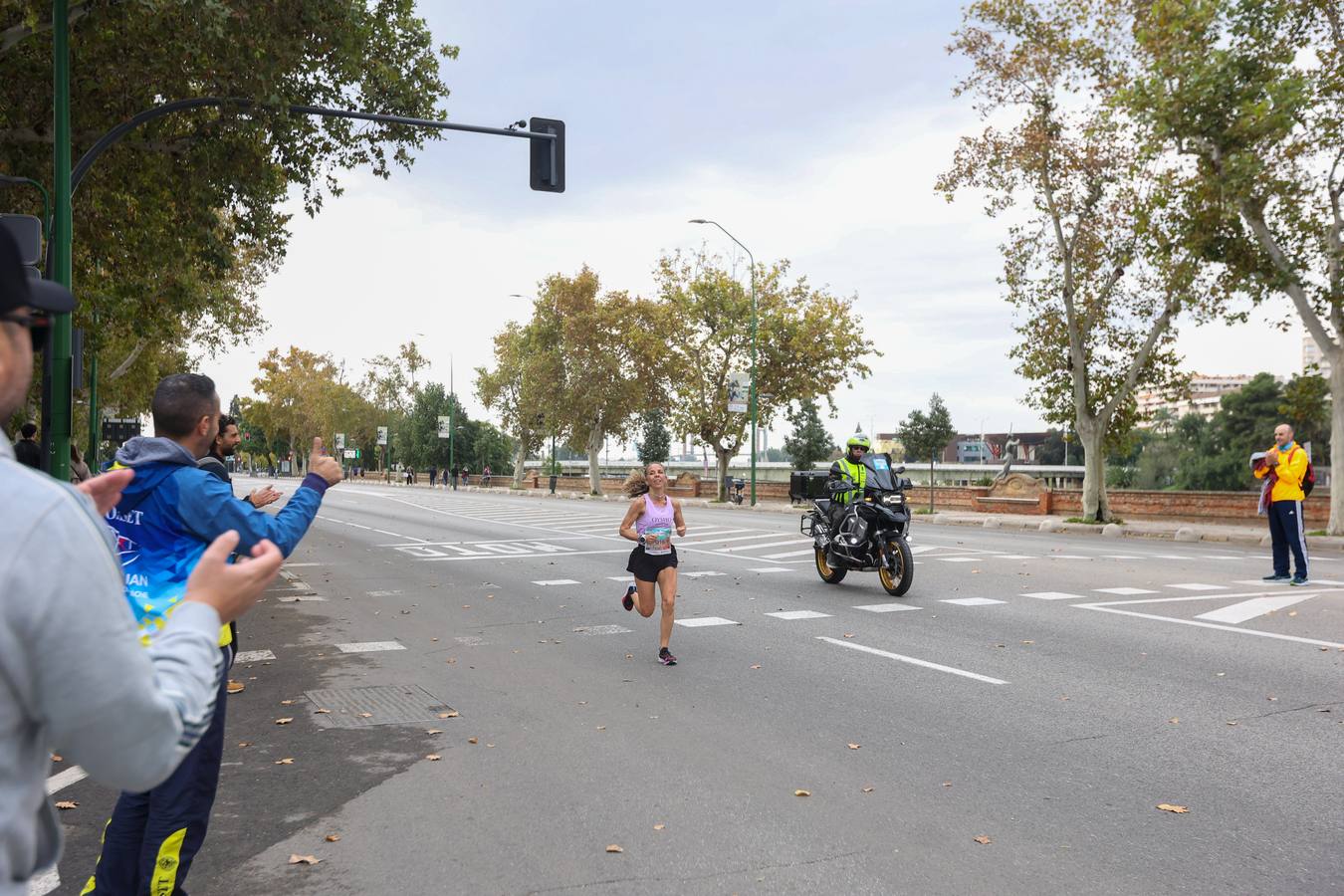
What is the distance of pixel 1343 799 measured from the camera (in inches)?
186

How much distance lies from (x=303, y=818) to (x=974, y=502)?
3391 centimetres

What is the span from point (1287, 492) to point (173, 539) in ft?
43.6

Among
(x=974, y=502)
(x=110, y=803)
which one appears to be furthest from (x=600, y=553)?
(x=974, y=502)

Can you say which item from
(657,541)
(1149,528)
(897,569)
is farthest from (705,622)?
(1149,528)

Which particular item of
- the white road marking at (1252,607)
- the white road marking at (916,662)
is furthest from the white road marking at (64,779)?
the white road marking at (1252,607)

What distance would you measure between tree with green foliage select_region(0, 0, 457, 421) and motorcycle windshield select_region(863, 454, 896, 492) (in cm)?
803

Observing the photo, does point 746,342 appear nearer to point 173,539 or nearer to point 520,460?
point 520,460

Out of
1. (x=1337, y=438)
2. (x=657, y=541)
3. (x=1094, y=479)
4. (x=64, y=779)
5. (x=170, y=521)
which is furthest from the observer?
(x=1094, y=479)

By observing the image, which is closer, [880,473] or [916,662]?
[916,662]

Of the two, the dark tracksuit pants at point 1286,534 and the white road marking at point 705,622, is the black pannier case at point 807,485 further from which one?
the dark tracksuit pants at point 1286,534

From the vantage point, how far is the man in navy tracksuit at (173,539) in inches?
123

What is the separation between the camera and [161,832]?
3.33 metres

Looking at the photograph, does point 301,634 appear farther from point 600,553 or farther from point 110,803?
point 600,553

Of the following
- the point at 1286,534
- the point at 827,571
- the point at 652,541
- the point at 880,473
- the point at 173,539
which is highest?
the point at 880,473
